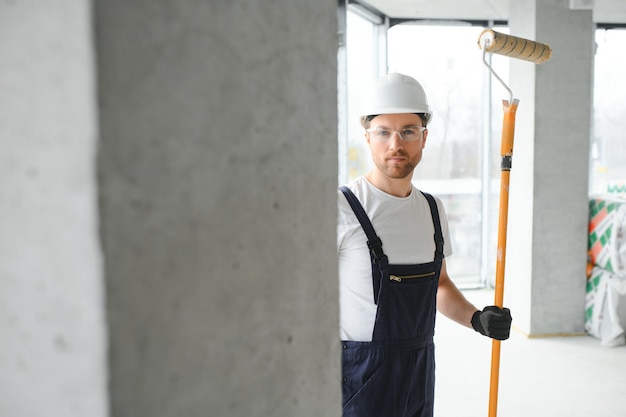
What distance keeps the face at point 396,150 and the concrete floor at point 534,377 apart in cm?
186

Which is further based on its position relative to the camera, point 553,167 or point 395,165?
point 553,167

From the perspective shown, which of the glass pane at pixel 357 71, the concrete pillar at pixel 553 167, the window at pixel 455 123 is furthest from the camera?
the window at pixel 455 123

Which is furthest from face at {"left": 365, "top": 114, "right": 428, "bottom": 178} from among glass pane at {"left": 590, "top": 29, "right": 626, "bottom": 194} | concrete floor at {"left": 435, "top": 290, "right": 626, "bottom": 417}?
glass pane at {"left": 590, "top": 29, "right": 626, "bottom": 194}

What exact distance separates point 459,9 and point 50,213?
17.0 ft

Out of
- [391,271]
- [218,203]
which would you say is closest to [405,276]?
[391,271]

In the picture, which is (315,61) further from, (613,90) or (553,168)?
(613,90)

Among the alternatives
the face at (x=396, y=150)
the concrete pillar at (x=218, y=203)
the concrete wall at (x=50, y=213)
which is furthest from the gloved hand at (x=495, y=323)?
the concrete wall at (x=50, y=213)

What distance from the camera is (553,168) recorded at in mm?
4066

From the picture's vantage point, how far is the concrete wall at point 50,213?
455mm

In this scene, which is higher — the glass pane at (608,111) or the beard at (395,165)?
the glass pane at (608,111)

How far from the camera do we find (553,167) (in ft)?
13.3

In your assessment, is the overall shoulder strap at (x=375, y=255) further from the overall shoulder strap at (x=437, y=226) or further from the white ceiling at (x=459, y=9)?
the white ceiling at (x=459, y=9)

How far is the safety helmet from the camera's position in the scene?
1.75 metres

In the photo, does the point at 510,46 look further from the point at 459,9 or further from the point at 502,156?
the point at 459,9
